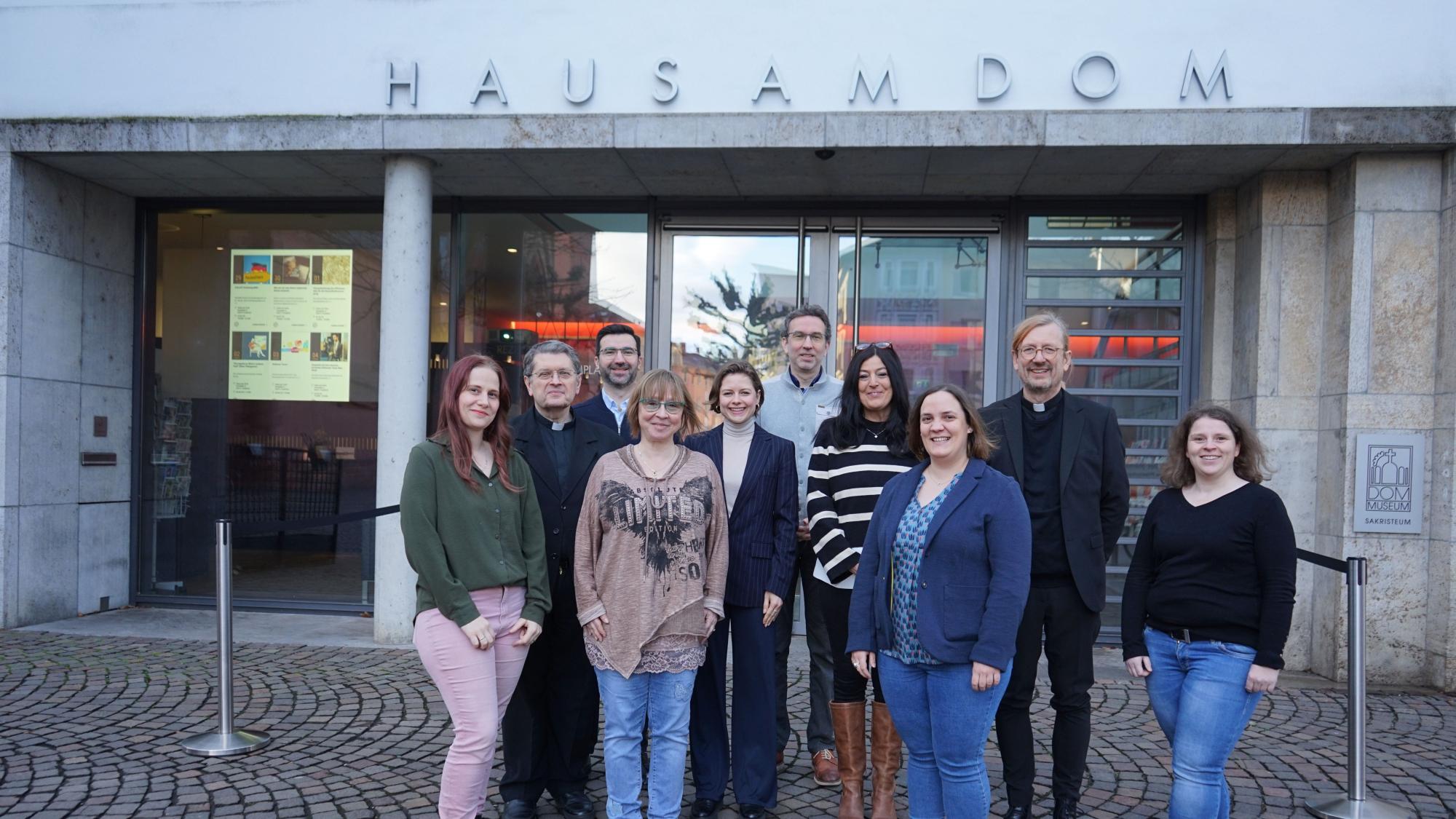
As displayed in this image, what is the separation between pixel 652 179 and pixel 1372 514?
557 cm

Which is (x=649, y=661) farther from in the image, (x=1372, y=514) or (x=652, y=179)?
(x=1372, y=514)

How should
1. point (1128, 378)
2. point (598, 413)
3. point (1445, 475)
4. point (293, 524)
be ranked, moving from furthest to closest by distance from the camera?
1. point (1128, 378)
2. point (1445, 475)
3. point (293, 524)
4. point (598, 413)

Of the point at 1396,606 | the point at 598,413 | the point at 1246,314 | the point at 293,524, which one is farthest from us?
the point at 1246,314

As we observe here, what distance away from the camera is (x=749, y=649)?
13.1 ft

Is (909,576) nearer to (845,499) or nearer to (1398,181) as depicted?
(845,499)

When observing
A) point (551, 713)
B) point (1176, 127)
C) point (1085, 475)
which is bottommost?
point (551, 713)

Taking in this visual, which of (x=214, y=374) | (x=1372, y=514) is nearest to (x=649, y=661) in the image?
(x=1372, y=514)

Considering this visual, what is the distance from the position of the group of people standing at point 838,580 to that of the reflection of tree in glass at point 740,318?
3720 mm

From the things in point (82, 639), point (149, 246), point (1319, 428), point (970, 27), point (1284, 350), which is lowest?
point (82, 639)

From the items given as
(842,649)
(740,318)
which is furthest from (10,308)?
(842,649)

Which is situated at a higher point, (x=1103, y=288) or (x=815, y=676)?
(x=1103, y=288)

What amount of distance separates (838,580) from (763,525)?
0.38 m

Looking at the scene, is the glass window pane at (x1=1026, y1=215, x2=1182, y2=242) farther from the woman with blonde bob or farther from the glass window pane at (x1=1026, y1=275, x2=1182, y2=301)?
the woman with blonde bob

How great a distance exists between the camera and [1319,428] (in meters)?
6.85
